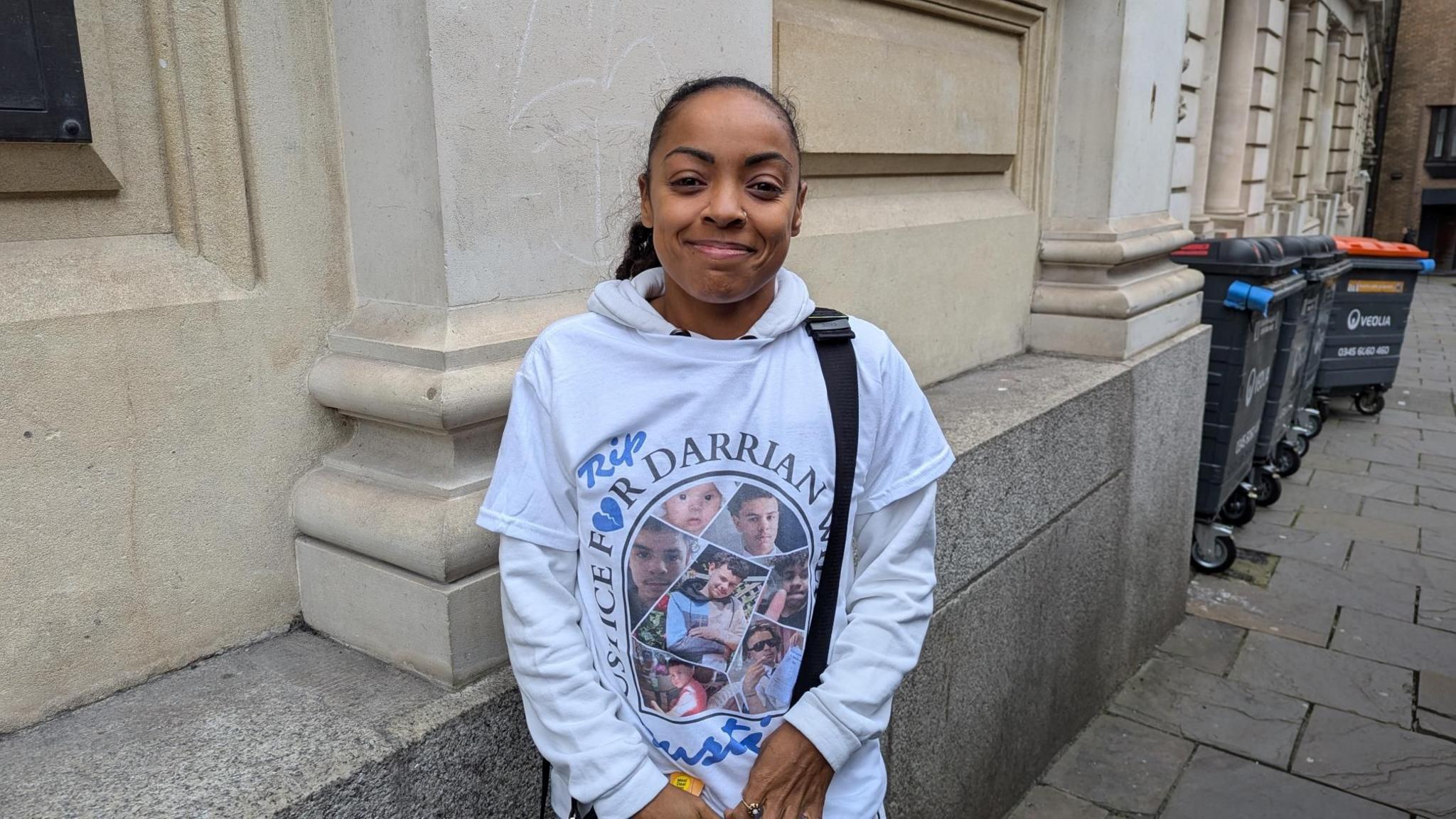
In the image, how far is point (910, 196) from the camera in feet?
11.7

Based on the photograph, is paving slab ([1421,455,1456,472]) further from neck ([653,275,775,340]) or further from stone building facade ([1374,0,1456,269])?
stone building facade ([1374,0,1456,269])

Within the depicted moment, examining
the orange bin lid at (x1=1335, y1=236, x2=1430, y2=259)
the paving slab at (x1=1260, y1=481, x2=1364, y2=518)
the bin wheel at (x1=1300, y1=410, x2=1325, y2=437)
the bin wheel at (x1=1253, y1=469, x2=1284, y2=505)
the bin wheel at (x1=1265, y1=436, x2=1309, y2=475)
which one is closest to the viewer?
the bin wheel at (x1=1253, y1=469, x2=1284, y2=505)

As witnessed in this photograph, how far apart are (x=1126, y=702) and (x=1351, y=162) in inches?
894

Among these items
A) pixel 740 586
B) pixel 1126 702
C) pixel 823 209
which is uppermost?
pixel 823 209

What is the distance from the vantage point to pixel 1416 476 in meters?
7.28

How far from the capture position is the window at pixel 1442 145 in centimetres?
2708

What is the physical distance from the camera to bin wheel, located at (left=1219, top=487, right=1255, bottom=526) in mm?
5973

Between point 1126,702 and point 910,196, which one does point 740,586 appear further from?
point 1126,702

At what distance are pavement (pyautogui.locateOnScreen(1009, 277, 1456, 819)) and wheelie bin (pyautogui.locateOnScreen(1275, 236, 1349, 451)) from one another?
0.83m

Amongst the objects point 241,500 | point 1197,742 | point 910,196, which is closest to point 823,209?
point 910,196

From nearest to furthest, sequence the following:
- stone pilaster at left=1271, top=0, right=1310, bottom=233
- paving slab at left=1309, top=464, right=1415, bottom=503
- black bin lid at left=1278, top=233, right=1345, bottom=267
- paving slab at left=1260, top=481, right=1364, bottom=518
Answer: black bin lid at left=1278, top=233, right=1345, bottom=267 → paving slab at left=1260, top=481, right=1364, bottom=518 → paving slab at left=1309, top=464, right=1415, bottom=503 → stone pilaster at left=1271, top=0, right=1310, bottom=233

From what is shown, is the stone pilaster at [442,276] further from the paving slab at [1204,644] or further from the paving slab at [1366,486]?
the paving slab at [1366,486]

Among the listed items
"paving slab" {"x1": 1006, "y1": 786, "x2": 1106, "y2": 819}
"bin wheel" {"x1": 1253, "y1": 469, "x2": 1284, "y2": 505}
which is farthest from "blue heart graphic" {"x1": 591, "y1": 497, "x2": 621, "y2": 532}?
"bin wheel" {"x1": 1253, "y1": 469, "x2": 1284, "y2": 505}

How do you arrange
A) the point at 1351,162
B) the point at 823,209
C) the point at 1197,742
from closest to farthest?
1. the point at 823,209
2. the point at 1197,742
3. the point at 1351,162
